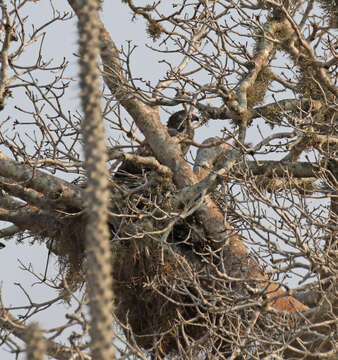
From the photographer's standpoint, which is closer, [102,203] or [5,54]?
[102,203]

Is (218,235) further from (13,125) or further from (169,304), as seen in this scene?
(13,125)

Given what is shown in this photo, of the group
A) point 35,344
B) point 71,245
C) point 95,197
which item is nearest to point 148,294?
point 71,245

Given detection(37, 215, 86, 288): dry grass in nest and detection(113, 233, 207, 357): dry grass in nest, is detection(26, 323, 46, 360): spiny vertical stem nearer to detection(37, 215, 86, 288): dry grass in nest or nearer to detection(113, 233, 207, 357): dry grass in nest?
detection(113, 233, 207, 357): dry grass in nest

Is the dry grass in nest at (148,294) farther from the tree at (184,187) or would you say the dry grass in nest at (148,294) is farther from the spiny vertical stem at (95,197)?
the spiny vertical stem at (95,197)

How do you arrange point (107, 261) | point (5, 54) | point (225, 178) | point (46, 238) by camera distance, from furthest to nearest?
point (46, 238) → point (225, 178) → point (5, 54) → point (107, 261)

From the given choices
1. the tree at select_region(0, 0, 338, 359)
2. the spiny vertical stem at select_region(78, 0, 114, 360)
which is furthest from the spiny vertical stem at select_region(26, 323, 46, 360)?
the tree at select_region(0, 0, 338, 359)

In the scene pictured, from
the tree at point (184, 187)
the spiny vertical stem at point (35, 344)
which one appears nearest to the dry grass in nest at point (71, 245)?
the tree at point (184, 187)

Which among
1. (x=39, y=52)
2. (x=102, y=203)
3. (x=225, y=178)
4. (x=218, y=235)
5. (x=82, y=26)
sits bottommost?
(x=102, y=203)

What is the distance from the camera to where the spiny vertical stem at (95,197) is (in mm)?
1344

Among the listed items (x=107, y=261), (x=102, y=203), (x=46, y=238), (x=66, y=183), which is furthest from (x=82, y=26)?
(x=46, y=238)

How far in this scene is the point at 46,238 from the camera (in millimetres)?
6867

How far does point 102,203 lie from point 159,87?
5.72 meters

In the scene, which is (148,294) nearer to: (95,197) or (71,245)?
(71,245)

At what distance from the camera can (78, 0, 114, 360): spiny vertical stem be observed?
1.34 metres
